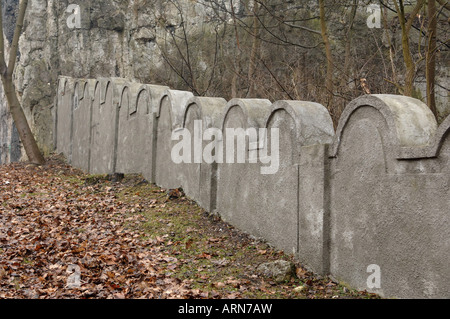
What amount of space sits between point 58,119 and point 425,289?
50.7 feet

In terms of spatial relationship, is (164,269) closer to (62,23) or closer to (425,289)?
(425,289)

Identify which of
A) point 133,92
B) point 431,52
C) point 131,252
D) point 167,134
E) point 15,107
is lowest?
point 131,252

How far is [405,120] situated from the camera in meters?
4.32

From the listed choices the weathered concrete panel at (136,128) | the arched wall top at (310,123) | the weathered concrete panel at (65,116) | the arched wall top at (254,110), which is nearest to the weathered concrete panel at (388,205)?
the arched wall top at (310,123)

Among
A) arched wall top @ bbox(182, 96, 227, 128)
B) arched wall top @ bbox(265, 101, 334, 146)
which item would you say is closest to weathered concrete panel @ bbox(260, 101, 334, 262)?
arched wall top @ bbox(265, 101, 334, 146)

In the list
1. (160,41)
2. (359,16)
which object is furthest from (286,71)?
(160,41)

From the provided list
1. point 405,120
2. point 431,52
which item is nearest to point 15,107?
point 431,52

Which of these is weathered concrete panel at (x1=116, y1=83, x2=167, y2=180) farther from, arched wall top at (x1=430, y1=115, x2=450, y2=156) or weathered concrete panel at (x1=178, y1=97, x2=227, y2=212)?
arched wall top at (x1=430, y1=115, x2=450, y2=156)

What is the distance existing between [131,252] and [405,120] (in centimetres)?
357

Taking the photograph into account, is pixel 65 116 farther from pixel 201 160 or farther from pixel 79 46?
pixel 201 160

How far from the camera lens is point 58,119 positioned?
1723cm

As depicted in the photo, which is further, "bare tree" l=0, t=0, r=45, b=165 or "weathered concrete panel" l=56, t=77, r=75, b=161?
"weathered concrete panel" l=56, t=77, r=75, b=161

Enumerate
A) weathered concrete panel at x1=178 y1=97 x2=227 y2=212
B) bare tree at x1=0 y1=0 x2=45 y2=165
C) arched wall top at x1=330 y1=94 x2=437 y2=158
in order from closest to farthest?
arched wall top at x1=330 y1=94 x2=437 y2=158, weathered concrete panel at x1=178 y1=97 x2=227 y2=212, bare tree at x1=0 y1=0 x2=45 y2=165

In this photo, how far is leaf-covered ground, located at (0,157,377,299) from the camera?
490 centimetres
